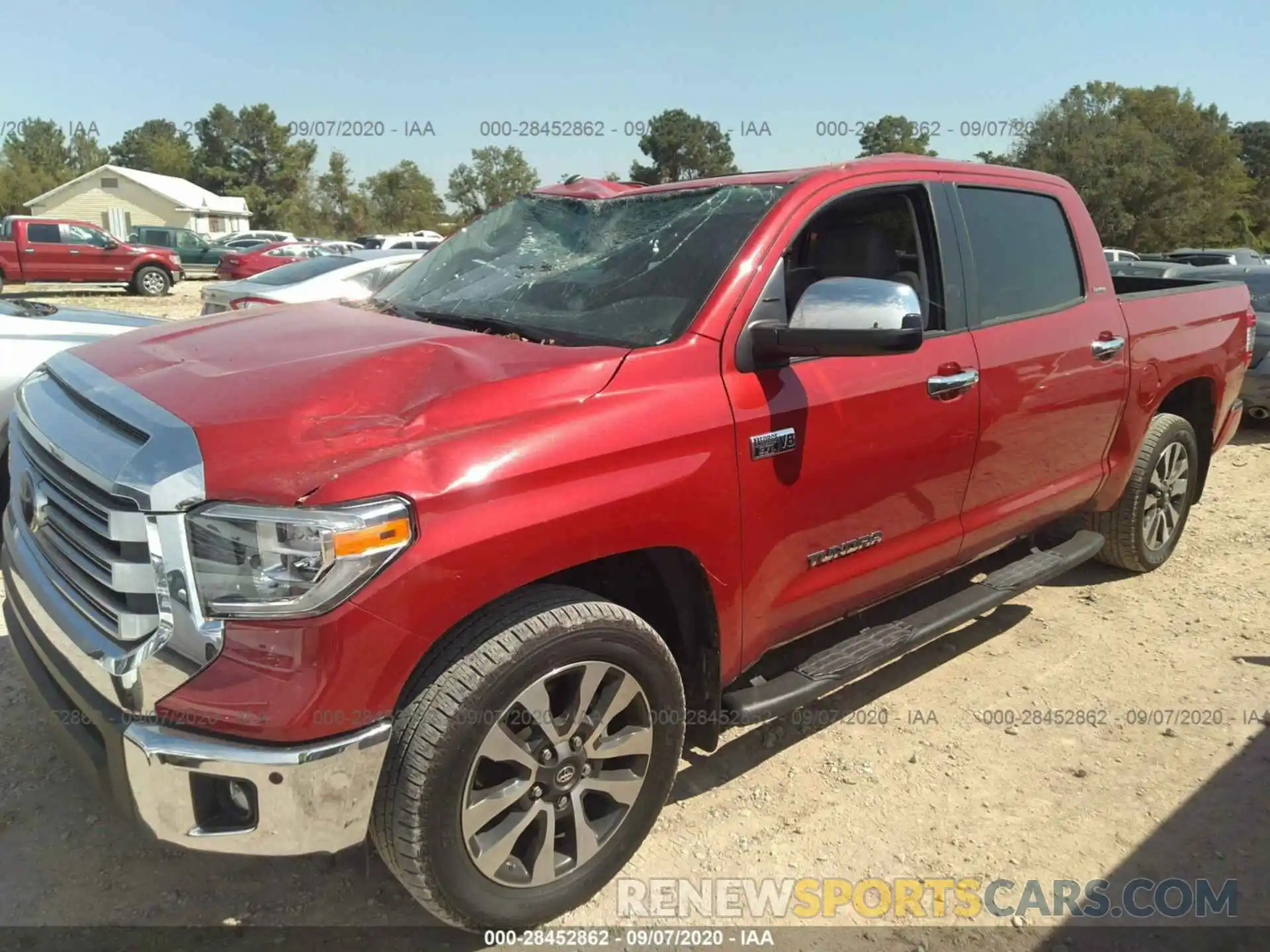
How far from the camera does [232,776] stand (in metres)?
1.87

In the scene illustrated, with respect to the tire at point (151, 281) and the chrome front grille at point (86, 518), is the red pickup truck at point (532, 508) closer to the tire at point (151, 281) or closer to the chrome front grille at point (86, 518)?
the chrome front grille at point (86, 518)

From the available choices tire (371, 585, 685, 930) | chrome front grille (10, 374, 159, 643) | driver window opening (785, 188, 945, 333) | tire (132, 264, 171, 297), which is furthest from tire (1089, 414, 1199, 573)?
tire (132, 264, 171, 297)

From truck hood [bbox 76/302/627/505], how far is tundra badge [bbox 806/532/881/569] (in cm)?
91

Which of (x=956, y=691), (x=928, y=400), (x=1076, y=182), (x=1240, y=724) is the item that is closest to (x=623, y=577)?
(x=928, y=400)

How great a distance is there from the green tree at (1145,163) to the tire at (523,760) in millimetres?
Answer: 39558

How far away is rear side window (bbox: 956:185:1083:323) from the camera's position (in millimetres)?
3453

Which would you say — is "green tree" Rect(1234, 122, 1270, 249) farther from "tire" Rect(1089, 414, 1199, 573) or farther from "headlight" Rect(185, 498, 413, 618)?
"headlight" Rect(185, 498, 413, 618)

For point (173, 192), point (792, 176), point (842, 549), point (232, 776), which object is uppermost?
point (173, 192)

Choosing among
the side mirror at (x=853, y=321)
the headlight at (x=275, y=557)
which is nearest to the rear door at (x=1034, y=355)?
the side mirror at (x=853, y=321)

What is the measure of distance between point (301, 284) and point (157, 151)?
83.8 m

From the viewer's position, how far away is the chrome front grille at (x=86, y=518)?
1.93 m

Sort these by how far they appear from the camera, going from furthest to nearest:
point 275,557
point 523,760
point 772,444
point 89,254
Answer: point 89,254 < point 772,444 < point 523,760 < point 275,557

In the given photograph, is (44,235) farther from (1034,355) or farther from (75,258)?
(1034,355)

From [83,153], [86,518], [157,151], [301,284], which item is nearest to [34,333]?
[86,518]
